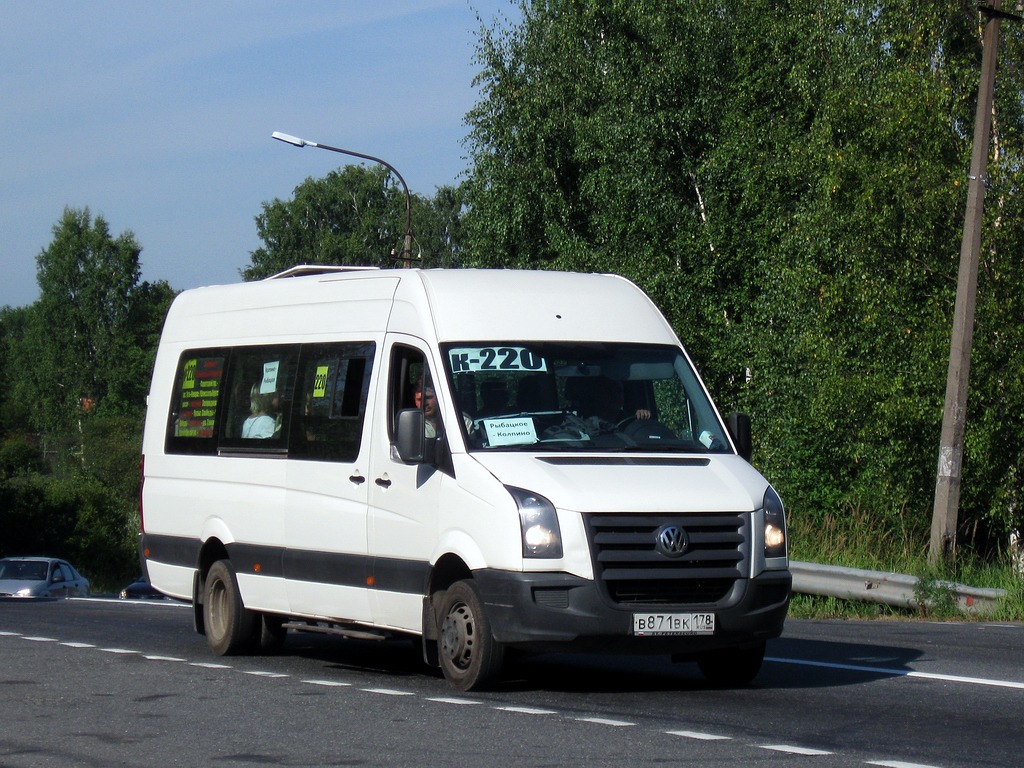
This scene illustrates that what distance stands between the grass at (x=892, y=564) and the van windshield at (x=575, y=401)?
259 inches

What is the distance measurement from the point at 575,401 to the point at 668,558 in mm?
1377

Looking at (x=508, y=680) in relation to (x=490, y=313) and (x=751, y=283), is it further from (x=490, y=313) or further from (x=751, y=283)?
(x=751, y=283)

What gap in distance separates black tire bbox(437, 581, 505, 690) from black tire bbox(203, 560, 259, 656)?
277 centimetres

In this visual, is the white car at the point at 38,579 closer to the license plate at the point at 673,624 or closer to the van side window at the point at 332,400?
the van side window at the point at 332,400

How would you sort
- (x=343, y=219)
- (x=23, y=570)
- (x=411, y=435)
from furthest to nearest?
(x=343, y=219), (x=23, y=570), (x=411, y=435)

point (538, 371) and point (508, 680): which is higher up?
point (538, 371)

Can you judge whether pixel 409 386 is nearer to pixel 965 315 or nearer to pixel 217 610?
pixel 217 610

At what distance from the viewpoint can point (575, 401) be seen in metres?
10.1

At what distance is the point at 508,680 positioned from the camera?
10.4m

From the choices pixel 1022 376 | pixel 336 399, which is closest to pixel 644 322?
pixel 336 399

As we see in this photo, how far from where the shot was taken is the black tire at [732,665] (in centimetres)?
995

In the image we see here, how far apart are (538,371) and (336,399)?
1697mm

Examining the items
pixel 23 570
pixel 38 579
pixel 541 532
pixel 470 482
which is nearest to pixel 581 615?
pixel 541 532

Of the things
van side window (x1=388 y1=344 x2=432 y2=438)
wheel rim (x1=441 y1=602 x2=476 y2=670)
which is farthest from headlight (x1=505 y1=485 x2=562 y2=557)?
van side window (x1=388 y1=344 x2=432 y2=438)
